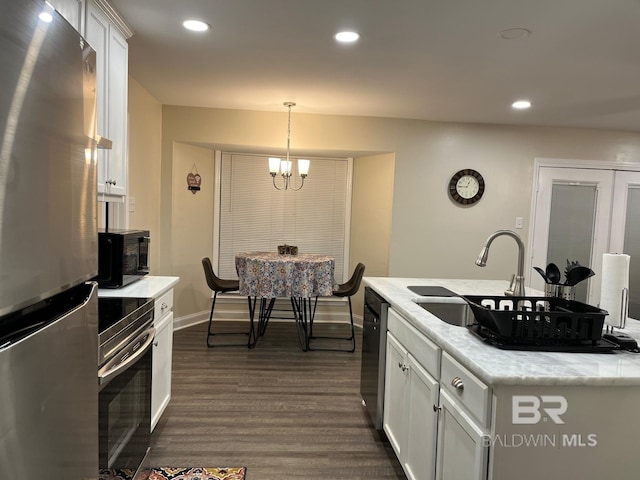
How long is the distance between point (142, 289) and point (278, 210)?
2.90m

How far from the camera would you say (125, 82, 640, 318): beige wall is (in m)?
4.51

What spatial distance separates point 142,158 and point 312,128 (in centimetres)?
173

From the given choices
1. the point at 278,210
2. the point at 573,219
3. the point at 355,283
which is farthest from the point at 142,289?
the point at 573,219

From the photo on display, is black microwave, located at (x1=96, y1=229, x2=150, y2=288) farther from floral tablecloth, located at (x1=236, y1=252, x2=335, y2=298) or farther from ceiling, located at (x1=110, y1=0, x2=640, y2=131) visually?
floral tablecloth, located at (x1=236, y1=252, x2=335, y2=298)

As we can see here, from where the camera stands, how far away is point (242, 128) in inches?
176

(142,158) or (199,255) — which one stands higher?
(142,158)

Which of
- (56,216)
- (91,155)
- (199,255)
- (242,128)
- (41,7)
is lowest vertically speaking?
(199,255)

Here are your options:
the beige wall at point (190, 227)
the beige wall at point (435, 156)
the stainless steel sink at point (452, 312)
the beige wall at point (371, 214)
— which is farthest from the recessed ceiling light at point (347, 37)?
the beige wall at point (190, 227)

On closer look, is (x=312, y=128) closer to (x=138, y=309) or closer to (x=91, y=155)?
(x=138, y=309)

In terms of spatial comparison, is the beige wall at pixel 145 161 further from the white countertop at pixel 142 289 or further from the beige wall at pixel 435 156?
the white countertop at pixel 142 289

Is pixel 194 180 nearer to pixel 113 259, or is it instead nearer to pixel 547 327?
pixel 113 259

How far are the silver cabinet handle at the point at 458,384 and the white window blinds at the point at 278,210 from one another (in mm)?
3787

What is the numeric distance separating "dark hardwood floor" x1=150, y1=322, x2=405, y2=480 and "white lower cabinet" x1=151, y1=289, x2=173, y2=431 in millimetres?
226

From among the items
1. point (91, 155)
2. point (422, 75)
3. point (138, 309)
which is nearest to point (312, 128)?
point (422, 75)
